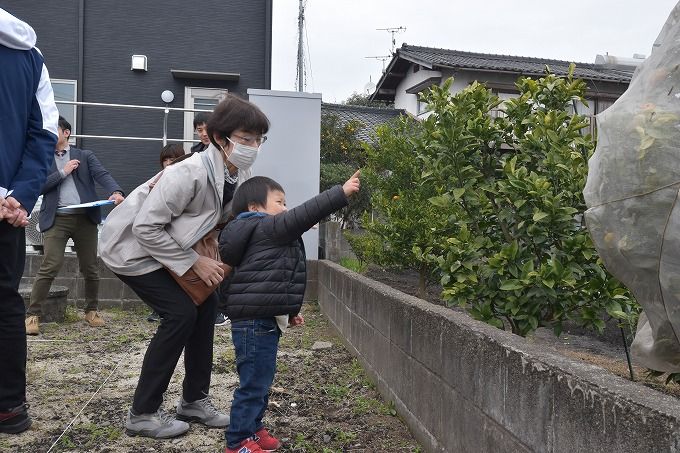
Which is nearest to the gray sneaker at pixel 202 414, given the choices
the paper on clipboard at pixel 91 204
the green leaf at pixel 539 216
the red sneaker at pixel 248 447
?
the red sneaker at pixel 248 447

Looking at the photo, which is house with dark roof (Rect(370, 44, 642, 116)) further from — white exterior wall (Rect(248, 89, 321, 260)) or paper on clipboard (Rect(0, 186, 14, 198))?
paper on clipboard (Rect(0, 186, 14, 198))

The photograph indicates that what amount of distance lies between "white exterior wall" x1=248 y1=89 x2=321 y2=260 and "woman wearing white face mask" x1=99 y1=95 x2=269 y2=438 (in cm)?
399

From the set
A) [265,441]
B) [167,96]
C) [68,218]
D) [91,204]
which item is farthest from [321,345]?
[167,96]

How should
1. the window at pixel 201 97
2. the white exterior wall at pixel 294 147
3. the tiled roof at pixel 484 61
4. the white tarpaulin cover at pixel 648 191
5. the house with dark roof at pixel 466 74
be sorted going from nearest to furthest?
the white tarpaulin cover at pixel 648 191 < the white exterior wall at pixel 294 147 < the window at pixel 201 97 < the house with dark roof at pixel 466 74 < the tiled roof at pixel 484 61

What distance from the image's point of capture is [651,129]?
1.37m

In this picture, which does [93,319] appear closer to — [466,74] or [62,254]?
[62,254]

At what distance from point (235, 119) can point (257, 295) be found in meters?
0.87

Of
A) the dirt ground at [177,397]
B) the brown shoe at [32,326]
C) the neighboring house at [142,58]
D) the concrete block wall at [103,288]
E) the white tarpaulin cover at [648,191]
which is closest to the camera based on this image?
the white tarpaulin cover at [648,191]

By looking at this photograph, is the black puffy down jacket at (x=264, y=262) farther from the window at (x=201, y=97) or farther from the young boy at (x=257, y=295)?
the window at (x=201, y=97)

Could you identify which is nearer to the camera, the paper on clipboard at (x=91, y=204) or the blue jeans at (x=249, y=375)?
the blue jeans at (x=249, y=375)

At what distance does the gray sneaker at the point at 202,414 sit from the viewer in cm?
308

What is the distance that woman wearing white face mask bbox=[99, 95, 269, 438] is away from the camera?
276 centimetres

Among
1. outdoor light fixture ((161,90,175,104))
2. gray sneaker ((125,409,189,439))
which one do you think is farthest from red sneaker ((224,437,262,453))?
outdoor light fixture ((161,90,175,104))

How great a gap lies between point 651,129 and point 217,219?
6.65ft
